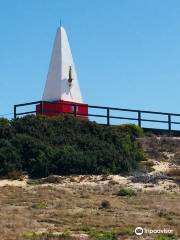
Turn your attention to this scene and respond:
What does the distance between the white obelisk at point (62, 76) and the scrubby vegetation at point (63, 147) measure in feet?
15.2

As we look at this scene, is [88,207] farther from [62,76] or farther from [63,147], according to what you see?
[62,76]

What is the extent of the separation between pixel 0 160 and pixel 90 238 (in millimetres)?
11044

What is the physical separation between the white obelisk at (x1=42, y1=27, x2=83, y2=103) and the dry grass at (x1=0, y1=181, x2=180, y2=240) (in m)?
12.5

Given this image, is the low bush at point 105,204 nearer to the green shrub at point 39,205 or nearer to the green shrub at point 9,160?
the green shrub at point 39,205

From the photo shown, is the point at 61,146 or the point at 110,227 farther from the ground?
the point at 61,146

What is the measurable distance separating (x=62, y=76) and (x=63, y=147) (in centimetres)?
919

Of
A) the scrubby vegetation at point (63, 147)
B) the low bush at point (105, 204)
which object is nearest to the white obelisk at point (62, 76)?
the scrubby vegetation at point (63, 147)

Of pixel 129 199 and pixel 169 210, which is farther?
pixel 129 199

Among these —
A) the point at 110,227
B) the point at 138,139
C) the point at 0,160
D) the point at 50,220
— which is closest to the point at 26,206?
the point at 50,220

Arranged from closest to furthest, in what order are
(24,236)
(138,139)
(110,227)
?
1. (24,236)
2. (110,227)
3. (138,139)

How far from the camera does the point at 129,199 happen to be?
22.6 meters

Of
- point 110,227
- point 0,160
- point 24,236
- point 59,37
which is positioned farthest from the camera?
point 59,37

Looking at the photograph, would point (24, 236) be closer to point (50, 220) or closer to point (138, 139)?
point (50, 220)

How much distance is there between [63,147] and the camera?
28.6 m
